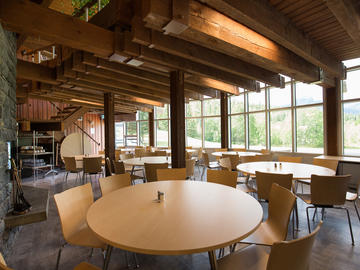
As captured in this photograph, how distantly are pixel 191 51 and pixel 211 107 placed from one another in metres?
6.53

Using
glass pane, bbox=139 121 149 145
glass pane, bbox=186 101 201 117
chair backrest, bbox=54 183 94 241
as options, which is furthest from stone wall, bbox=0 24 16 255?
glass pane, bbox=139 121 149 145

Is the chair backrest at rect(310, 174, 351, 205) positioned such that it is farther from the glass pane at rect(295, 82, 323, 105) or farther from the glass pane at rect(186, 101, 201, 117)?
the glass pane at rect(186, 101, 201, 117)

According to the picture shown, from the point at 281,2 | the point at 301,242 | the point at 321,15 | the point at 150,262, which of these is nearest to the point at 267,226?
the point at 301,242

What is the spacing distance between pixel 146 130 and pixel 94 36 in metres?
9.52

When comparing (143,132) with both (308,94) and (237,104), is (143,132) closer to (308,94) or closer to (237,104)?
(237,104)

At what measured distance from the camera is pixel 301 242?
39.0 inches

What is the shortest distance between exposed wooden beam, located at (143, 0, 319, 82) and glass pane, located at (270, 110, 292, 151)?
12.3 feet

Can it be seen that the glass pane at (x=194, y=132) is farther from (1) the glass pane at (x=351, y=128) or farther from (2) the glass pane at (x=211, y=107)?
(1) the glass pane at (x=351, y=128)

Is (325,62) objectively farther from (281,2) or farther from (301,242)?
(301,242)

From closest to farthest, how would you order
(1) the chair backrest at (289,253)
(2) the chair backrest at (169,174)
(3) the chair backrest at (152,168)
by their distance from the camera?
(1) the chair backrest at (289,253) < (2) the chair backrest at (169,174) < (3) the chair backrest at (152,168)

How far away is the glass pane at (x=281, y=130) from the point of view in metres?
7.34

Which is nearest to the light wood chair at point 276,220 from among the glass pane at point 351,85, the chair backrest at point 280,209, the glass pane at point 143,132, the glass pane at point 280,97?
the chair backrest at point 280,209

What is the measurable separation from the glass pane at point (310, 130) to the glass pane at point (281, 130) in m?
0.30

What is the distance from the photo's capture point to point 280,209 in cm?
187
